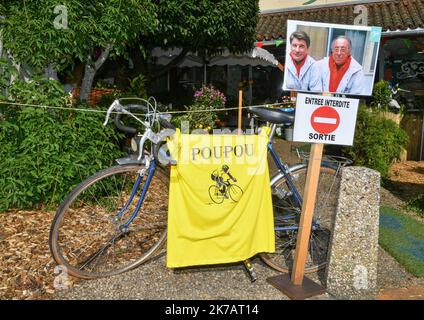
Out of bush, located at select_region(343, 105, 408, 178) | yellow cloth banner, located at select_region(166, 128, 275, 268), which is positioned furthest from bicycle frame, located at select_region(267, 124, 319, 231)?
bush, located at select_region(343, 105, 408, 178)

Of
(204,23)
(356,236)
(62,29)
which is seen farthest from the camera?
(204,23)

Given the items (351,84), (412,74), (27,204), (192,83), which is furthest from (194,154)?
(192,83)

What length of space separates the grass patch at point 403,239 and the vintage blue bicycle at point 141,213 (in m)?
0.66

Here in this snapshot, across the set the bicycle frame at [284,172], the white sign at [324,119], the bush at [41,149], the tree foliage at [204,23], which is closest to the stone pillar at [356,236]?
the white sign at [324,119]

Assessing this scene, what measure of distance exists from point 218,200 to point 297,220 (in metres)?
0.93

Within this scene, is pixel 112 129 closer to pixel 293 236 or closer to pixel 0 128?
pixel 0 128

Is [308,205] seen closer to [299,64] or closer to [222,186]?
[222,186]

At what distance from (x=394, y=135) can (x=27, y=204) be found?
5.99 metres

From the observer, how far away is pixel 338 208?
119 inches

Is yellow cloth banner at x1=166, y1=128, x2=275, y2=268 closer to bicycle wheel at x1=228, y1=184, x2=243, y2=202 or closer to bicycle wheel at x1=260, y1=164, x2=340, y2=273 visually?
bicycle wheel at x1=228, y1=184, x2=243, y2=202

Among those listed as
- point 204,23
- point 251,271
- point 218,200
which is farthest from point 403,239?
point 204,23

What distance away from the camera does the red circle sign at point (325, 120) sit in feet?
9.52

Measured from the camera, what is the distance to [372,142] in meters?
6.23

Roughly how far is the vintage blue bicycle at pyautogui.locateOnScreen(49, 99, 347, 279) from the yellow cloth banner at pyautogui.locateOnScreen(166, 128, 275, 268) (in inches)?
7.6
